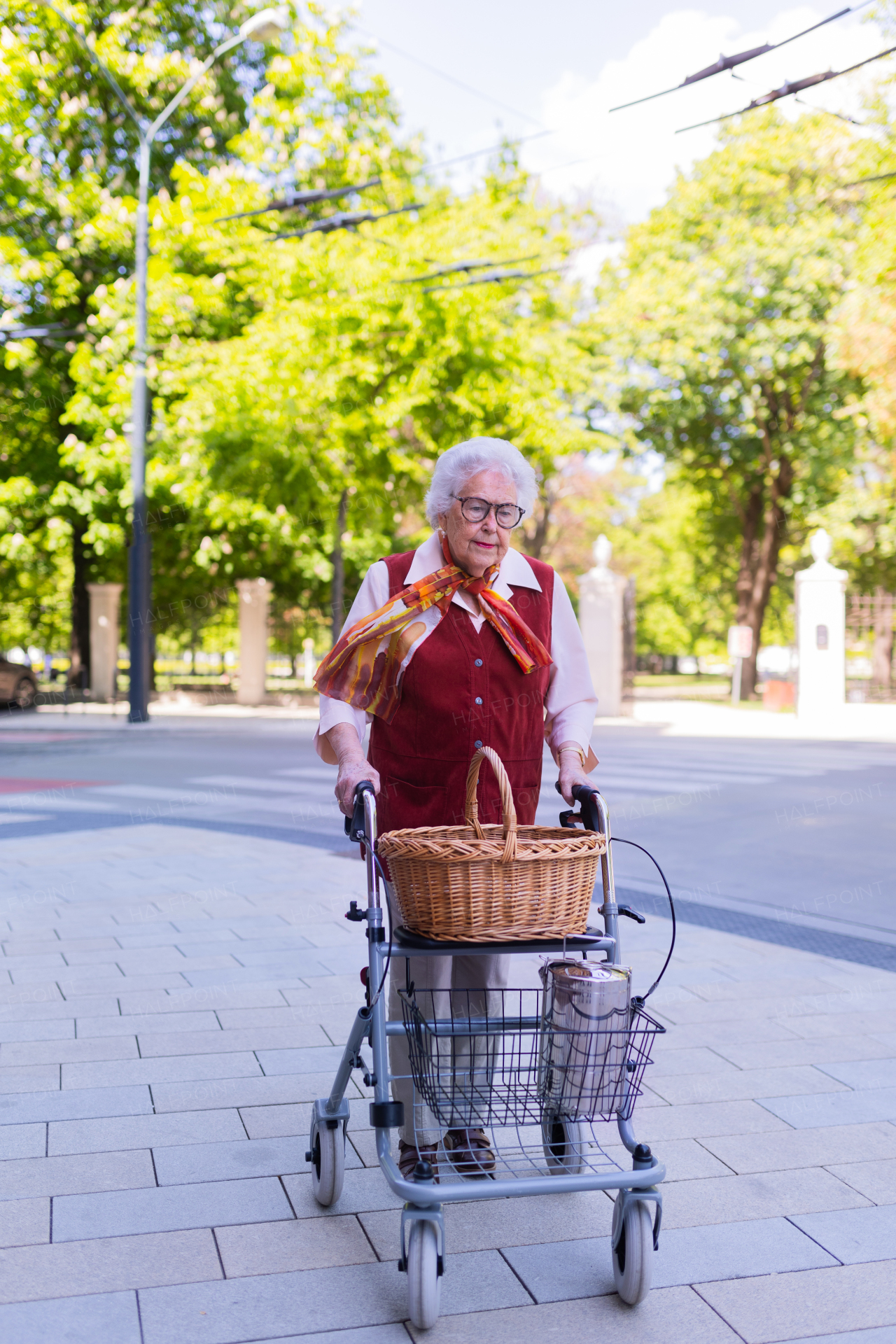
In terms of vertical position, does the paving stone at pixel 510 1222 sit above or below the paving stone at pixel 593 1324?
below

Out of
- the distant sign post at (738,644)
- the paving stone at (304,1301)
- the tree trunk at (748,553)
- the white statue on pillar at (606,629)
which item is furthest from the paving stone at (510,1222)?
the tree trunk at (748,553)

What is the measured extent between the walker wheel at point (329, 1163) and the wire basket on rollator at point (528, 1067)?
34cm

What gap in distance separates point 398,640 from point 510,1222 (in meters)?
1.42

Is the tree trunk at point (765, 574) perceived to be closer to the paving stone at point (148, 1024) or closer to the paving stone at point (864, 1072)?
the paving stone at point (864, 1072)

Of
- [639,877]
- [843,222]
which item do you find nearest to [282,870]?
[639,877]

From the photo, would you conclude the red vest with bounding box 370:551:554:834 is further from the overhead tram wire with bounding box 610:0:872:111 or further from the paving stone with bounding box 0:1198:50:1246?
→ the overhead tram wire with bounding box 610:0:872:111

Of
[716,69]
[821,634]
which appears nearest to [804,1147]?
[716,69]

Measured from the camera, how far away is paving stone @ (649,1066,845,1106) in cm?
388

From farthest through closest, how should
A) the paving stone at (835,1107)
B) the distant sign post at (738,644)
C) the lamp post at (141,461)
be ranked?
the distant sign post at (738,644) → the lamp post at (141,461) → the paving stone at (835,1107)

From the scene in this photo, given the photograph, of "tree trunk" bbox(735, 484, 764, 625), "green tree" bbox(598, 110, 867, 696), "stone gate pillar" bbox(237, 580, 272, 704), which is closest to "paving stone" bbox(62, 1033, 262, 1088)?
"stone gate pillar" bbox(237, 580, 272, 704)

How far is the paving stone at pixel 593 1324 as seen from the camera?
8.14 ft

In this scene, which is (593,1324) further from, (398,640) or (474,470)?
(474,470)

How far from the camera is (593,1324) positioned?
254 cm

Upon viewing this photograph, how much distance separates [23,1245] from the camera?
283cm
